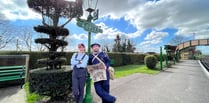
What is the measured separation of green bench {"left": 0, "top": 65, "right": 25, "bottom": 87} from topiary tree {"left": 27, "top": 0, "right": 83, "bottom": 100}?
2413mm

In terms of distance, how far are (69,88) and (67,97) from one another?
43 cm

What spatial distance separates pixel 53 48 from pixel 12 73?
2.89m

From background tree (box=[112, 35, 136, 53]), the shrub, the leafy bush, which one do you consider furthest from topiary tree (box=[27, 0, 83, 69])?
background tree (box=[112, 35, 136, 53])

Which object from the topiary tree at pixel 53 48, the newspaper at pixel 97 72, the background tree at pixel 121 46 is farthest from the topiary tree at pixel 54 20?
the background tree at pixel 121 46

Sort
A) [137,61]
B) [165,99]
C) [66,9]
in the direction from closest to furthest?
[165,99] → [66,9] → [137,61]

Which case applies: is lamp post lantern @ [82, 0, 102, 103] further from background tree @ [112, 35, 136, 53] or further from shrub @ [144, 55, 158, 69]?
background tree @ [112, 35, 136, 53]

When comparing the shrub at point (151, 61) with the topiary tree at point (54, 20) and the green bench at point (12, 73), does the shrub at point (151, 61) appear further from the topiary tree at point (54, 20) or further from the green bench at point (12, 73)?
the green bench at point (12, 73)

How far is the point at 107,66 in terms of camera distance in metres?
3.57

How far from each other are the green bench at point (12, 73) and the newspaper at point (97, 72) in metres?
4.37

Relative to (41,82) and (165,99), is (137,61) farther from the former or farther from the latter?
(41,82)

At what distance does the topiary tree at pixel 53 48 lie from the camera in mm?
3799

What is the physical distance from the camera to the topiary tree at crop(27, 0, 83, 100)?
380cm

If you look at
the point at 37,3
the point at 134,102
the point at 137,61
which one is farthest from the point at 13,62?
the point at 137,61

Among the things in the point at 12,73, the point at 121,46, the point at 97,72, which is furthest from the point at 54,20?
the point at 121,46
